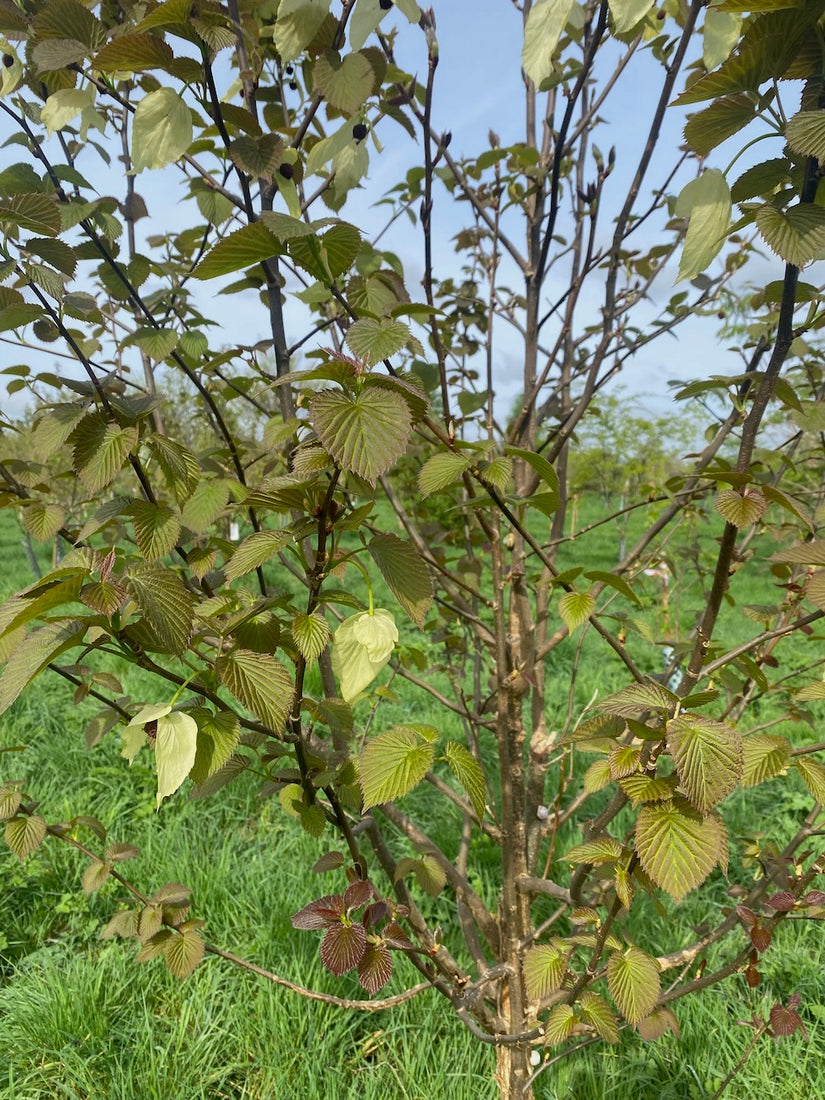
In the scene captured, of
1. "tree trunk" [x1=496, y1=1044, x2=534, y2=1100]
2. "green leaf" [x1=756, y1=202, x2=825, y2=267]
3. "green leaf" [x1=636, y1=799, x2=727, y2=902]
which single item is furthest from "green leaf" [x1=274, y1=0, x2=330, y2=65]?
"tree trunk" [x1=496, y1=1044, x2=534, y2=1100]

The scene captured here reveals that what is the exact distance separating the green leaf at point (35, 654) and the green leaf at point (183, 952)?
0.93 metres

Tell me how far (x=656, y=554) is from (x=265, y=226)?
4.15 ft

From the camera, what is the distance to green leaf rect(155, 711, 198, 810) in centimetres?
72

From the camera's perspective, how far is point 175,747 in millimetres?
739

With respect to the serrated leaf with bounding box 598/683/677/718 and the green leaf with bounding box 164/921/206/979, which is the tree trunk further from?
A: the serrated leaf with bounding box 598/683/677/718

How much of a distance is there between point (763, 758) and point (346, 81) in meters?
1.14

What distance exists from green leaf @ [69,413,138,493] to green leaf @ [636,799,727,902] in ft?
2.62

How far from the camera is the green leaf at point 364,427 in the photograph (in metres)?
0.68

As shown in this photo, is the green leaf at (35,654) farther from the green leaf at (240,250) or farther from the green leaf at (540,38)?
the green leaf at (540,38)

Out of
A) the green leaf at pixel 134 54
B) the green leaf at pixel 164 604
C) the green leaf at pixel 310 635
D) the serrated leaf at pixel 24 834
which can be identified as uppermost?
the green leaf at pixel 134 54

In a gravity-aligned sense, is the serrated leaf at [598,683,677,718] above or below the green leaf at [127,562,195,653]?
below

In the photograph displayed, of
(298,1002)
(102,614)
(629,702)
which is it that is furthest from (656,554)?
(298,1002)

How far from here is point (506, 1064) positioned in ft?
5.30

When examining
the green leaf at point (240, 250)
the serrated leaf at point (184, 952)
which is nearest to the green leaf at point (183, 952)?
the serrated leaf at point (184, 952)
